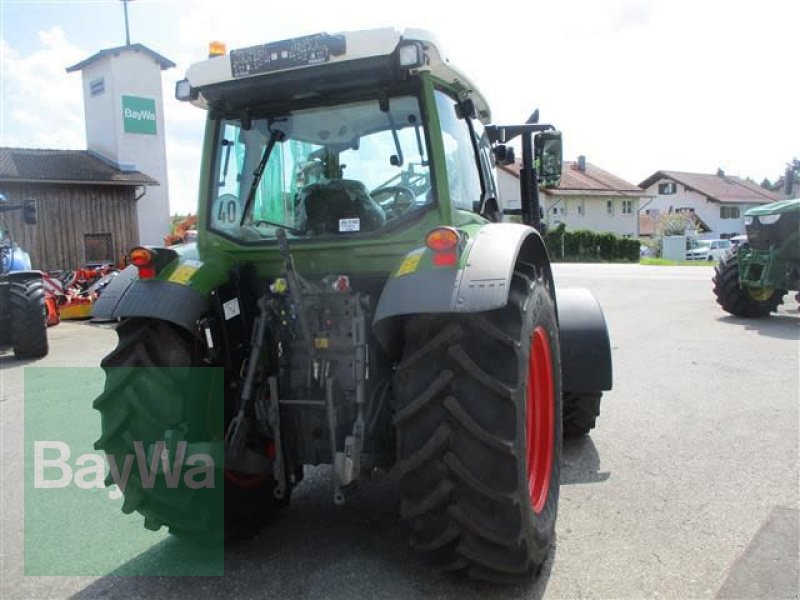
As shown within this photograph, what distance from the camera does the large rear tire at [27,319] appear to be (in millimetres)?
8742

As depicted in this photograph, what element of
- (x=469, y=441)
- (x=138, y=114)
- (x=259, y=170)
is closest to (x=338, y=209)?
(x=259, y=170)

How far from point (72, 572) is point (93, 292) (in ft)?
35.7

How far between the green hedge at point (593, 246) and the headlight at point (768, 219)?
25.4 metres

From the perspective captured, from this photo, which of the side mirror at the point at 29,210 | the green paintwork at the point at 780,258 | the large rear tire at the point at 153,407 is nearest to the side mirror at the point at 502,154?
the large rear tire at the point at 153,407

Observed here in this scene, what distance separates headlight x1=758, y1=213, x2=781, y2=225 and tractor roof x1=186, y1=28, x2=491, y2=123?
903 centimetres

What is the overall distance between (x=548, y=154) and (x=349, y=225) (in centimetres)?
213

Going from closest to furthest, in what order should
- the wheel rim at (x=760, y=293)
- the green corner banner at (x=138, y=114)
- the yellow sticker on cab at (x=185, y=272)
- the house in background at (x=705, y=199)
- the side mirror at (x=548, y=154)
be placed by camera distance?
the yellow sticker on cab at (x=185, y=272) → the side mirror at (x=548, y=154) → the wheel rim at (x=760, y=293) → the green corner banner at (x=138, y=114) → the house in background at (x=705, y=199)

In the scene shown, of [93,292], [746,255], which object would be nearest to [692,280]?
[746,255]

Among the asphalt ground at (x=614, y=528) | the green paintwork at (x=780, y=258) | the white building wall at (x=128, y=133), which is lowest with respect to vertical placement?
the asphalt ground at (x=614, y=528)

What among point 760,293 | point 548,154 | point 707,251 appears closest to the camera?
point 548,154

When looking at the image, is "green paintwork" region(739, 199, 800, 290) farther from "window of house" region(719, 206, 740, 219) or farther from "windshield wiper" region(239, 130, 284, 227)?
"window of house" region(719, 206, 740, 219)

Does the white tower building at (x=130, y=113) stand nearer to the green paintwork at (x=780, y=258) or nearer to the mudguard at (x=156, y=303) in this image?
the green paintwork at (x=780, y=258)

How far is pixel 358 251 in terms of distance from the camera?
308 cm

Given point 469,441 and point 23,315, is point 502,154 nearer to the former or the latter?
point 469,441
